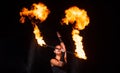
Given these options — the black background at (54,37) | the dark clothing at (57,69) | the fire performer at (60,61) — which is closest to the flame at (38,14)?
the black background at (54,37)

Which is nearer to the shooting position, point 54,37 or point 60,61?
point 60,61

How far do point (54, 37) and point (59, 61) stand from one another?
109 cm

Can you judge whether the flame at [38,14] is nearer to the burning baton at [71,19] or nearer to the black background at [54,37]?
the burning baton at [71,19]

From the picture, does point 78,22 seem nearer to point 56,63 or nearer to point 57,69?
point 56,63

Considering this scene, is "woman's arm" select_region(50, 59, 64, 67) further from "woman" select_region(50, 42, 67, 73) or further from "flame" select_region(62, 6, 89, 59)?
"flame" select_region(62, 6, 89, 59)

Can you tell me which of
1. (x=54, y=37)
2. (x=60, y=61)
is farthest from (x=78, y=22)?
(x=54, y=37)

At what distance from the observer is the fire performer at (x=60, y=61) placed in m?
10.8

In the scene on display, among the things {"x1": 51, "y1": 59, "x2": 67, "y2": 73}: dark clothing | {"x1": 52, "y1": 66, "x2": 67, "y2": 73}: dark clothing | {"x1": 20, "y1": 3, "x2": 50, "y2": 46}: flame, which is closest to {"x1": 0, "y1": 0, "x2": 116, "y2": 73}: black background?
{"x1": 20, "y1": 3, "x2": 50, "y2": 46}: flame

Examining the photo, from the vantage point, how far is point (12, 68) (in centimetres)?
1252

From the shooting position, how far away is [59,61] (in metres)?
10.9

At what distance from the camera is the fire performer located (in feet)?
35.6

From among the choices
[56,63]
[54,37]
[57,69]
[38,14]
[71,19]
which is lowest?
[57,69]

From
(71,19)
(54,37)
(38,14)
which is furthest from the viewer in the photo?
(54,37)

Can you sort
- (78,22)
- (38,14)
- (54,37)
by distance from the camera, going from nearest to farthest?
1. (78,22)
2. (38,14)
3. (54,37)
